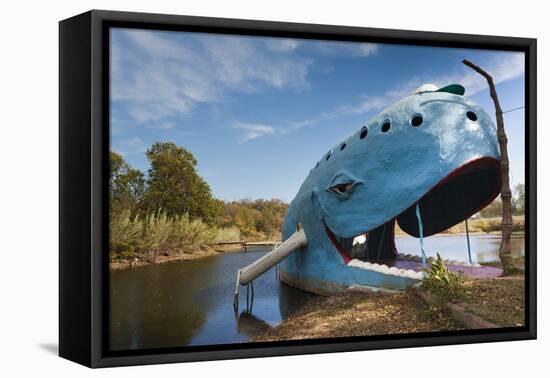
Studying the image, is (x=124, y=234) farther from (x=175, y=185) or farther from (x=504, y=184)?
(x=504, y=184)

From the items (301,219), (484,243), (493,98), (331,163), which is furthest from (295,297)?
(493,98)

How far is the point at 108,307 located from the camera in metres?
9.52

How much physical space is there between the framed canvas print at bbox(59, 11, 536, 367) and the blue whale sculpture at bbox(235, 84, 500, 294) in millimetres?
20

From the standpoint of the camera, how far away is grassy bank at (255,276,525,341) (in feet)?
35.0

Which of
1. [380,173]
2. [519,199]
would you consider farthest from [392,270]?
[519,199]

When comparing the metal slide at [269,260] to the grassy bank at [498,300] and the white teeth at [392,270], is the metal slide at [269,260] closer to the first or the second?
the white teeth at [392,270]

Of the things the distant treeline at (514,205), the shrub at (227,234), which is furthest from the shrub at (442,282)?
the shrub at (227,234)

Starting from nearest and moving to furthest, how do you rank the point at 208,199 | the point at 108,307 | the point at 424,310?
the point at 108,307 < the point at 208,199 < the point at 424,310

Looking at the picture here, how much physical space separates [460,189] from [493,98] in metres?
1.26

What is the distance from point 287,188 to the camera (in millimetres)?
10852

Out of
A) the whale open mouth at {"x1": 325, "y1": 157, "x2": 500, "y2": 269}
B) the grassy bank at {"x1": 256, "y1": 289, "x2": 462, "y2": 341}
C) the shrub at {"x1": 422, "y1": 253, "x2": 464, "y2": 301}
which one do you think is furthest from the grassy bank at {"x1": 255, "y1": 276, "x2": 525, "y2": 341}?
the whale open mouth at {"x1": 325, "y1": 157, "x2": 500, "y2": 269}

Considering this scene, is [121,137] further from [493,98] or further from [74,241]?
[493,98]

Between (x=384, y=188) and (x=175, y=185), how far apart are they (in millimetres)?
2761

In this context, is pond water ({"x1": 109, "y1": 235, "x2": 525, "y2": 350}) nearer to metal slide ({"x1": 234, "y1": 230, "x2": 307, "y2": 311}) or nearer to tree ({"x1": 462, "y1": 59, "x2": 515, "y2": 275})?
metal slide ({"x1": 234, "y1": 230, "x2": 307, "y2": 311})
